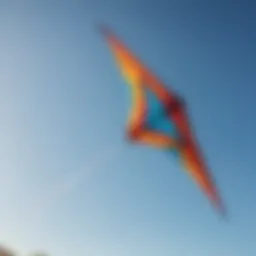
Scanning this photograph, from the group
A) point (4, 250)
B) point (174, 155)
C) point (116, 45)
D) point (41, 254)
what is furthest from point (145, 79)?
point (41, 254)

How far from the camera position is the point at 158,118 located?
11.8 m

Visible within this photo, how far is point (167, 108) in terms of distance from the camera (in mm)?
11289

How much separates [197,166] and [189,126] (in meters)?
1.29

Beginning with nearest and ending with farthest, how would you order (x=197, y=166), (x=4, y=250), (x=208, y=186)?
(x=208, y=186)
(x=197, y=166)
(x=4, y=250)

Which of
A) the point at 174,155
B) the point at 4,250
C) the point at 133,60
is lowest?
the point at 4,250

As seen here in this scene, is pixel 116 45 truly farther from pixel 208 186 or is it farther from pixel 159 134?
pixel 208 186

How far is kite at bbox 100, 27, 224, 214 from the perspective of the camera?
10.6 metres

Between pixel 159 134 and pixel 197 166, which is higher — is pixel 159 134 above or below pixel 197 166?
above

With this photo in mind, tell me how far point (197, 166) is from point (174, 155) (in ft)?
3.56

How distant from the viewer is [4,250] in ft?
92.8

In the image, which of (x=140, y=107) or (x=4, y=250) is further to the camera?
(x=4, y=250)

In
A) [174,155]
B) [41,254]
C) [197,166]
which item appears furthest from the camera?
[41,254]

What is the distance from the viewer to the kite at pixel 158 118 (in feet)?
34.9

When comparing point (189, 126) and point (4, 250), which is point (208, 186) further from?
point (4, 250)
